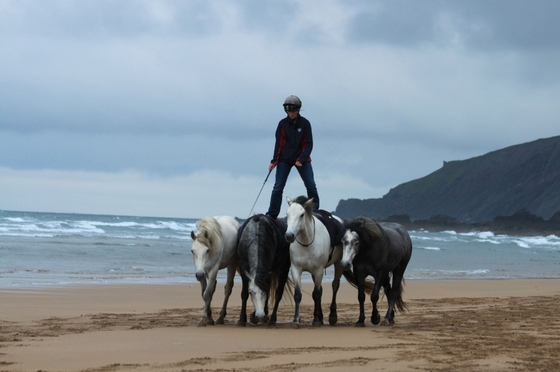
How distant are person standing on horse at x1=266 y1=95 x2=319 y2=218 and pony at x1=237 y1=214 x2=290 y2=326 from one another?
539 mm

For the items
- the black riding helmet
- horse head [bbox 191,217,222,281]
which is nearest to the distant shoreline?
the black riding helmet

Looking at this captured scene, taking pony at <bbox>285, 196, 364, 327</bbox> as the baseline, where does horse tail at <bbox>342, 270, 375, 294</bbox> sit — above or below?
below

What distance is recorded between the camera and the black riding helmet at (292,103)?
1065 cm

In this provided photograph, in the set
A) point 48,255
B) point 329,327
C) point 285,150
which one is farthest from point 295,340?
point 48,255

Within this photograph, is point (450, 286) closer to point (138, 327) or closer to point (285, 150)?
point (285, 150)

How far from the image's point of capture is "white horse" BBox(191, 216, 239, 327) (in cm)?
955

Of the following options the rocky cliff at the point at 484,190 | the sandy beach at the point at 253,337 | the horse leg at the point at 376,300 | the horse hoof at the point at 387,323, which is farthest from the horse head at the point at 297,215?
the rocky cliff at the point at 484,190

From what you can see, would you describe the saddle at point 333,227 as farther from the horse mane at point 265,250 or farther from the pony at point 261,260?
the horse mane at point 265,250

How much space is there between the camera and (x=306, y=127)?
10.8 m

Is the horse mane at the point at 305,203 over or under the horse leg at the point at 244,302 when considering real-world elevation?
over

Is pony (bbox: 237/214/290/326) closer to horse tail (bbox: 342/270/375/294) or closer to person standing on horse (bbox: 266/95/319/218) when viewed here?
person standing on horse (bbox: 266/95/319/218)

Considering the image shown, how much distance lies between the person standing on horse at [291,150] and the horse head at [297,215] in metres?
0.88

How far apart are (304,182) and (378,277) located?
1.61 m

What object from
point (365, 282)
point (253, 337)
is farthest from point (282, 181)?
point (253, 337)
